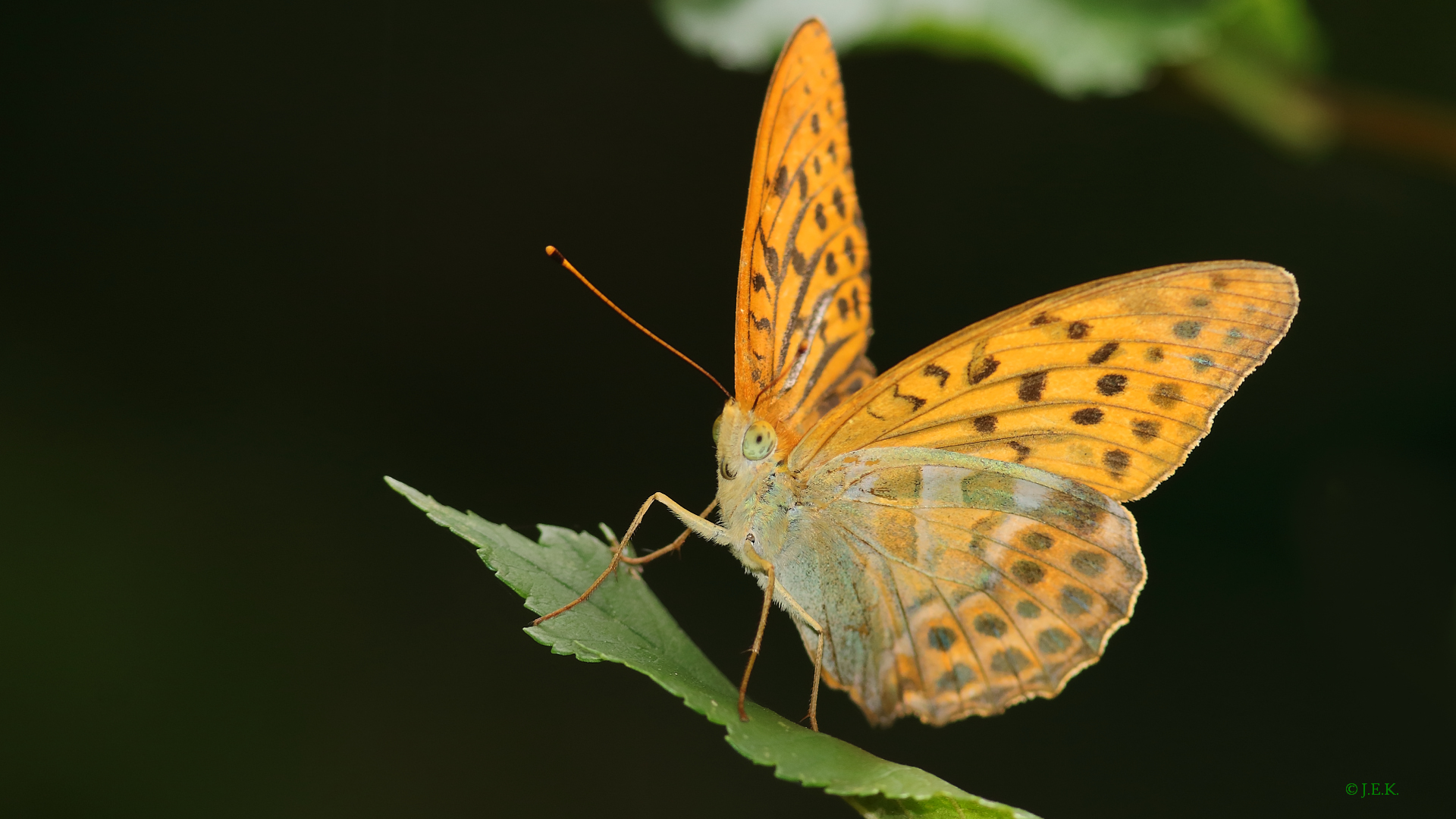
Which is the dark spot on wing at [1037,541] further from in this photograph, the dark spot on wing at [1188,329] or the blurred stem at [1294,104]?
the blurred stem at [1294,104]

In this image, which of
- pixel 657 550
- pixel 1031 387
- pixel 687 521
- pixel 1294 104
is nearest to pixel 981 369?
pixel 1031 387

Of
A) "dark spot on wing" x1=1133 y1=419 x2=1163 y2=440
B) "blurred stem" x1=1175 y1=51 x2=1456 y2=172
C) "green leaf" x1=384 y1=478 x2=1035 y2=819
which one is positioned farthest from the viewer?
"blurred stem" x1=1175 y1=51 x2=1456 y2=172

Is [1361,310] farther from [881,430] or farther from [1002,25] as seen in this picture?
[881,430]

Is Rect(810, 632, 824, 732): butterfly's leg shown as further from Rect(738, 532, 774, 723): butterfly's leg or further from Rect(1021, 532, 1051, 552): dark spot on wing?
Rect(1021, 532, 1051, 552): dark spot on wing

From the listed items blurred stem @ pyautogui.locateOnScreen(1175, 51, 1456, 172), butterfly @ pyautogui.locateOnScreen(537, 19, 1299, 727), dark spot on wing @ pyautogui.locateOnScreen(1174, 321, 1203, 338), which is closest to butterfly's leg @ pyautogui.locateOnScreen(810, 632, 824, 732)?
butterfly @ pyautogui.locateOnScreen(537, 19, 1299, 727)

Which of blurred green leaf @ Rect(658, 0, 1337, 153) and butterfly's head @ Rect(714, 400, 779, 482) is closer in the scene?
butterfly's head @ Rect(714, 400, 779, 482)

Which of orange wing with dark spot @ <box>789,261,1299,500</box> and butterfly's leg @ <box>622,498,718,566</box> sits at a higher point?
orange wing with dark spot @ <box>789,261,1299,500</box>
